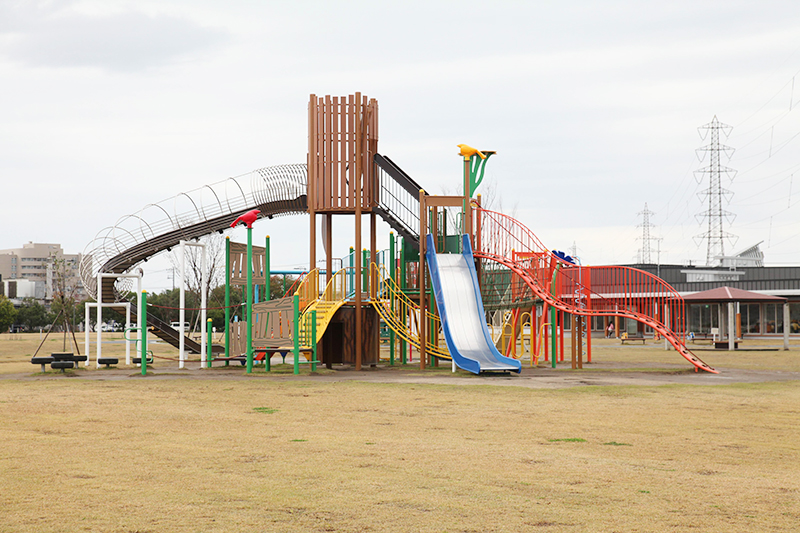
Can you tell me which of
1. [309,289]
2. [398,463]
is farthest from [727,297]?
[398,463]

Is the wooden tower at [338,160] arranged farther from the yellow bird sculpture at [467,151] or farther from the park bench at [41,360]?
the park bench at [41,360]

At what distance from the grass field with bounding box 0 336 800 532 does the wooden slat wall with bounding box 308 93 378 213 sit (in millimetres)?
9988

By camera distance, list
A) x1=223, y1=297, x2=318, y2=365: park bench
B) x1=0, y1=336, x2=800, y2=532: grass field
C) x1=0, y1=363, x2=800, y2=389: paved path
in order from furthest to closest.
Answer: x1=223, y1=297, x2=318, y2=365: park bench
x1=0, y1=363, x2=800, y2=389: paved path
x1=0, y1=336, x2=800, y2=532: grass field

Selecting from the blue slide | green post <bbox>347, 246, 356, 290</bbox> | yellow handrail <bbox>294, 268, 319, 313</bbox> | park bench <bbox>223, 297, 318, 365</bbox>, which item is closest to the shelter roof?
the blue slide

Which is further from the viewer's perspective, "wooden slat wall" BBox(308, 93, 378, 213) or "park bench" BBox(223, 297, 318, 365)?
"wooden slat wall" BBox(308, 93, 378, 213)

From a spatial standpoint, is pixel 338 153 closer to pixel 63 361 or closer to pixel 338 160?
pixel 338 160

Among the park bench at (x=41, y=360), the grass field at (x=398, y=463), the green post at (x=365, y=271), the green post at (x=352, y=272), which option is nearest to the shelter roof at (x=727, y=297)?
the green post at (x=365, y=271)

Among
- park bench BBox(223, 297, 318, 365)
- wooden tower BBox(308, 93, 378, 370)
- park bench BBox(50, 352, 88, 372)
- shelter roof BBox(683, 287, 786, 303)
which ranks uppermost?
wooden tower BBox(308, 93, 378, 370)

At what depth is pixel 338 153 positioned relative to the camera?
23.5 m

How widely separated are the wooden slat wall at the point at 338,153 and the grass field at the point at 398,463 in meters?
9.99

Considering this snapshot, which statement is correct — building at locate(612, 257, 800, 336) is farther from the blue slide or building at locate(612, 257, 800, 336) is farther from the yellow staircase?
the yellow staircase

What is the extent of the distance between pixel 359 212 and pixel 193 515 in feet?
58.4

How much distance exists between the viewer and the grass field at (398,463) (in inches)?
223

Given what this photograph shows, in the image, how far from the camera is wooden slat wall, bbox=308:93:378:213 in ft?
76.8
